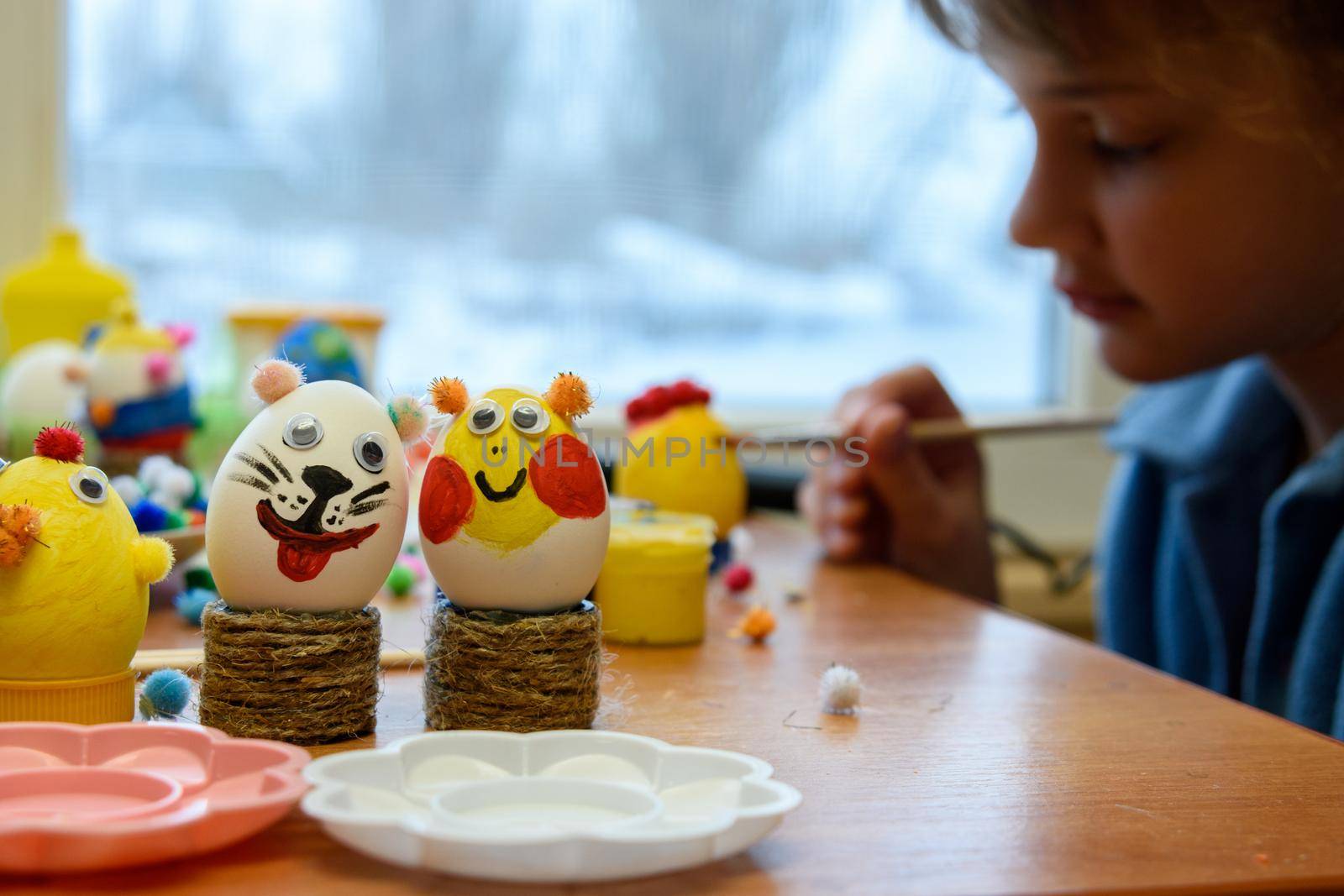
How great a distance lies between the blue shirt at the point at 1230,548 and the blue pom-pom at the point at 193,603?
589 mm

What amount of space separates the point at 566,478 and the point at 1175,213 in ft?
1.39

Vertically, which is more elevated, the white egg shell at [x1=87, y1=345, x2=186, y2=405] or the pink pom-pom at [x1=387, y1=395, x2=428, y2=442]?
the white egg shell at [x1=87, y1=345, x2=186, y2=405]

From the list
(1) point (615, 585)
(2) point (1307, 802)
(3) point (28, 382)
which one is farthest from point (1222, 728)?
(3) point (28, 382)

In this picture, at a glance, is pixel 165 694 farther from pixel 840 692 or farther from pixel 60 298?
pixel 60 298

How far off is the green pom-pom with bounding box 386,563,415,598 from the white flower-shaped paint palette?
0.33 meters

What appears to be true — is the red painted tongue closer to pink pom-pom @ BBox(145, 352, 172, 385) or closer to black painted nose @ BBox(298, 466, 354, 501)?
black painted nose @ BBox(298, 466, 354, 501)

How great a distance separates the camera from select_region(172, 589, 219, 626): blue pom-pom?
58 cm

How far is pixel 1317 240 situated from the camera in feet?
2.31

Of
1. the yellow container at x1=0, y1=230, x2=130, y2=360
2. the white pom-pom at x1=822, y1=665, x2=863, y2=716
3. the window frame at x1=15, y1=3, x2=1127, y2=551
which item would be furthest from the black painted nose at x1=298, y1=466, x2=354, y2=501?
the window frame at x1=15, y1=3, x2=1127, y2=551

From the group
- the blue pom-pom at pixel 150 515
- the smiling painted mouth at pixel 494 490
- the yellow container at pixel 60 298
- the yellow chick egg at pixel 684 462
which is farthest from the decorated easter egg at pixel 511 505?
the yellow container at pixel 60 298

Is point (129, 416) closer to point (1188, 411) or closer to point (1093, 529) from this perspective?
point (1188, 411)

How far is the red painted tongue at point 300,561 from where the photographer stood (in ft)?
1.32

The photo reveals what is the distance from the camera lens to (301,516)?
1.32 ft

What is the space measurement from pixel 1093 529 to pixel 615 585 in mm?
1062
